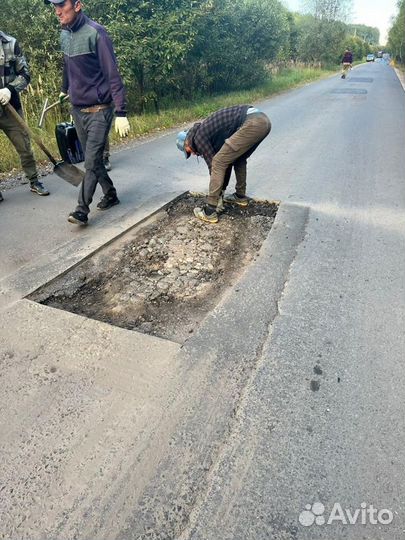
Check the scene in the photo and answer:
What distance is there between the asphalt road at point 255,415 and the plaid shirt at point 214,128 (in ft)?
4.15

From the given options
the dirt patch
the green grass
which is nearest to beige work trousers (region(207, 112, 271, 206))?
the dirt patch

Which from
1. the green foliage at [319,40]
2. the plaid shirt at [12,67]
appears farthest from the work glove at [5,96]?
the green foliage at [319,40]

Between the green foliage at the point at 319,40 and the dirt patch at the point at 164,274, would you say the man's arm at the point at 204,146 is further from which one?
the green foliage at the point at 319,40

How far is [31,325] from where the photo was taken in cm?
261

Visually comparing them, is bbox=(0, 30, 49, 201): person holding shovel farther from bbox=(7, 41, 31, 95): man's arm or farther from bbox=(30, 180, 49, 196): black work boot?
bbox=(30, 180, 49, 196): black work boot

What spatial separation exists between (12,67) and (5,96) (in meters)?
0.43

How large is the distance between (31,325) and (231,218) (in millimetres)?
2498

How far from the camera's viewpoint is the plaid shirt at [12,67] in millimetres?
4176

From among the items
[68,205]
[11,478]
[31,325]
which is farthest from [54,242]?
[11,478]

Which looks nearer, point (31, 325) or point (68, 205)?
point (31, 325)

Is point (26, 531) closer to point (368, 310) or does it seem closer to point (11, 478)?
point (11, 478)

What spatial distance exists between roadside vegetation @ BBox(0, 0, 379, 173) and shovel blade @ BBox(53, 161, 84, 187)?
1950 millimetres

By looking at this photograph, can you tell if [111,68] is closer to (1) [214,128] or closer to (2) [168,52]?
(1) [214,128]

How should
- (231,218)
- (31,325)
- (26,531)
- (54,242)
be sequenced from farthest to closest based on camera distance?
(231,218), (54,242), (31,325), (26,531)
